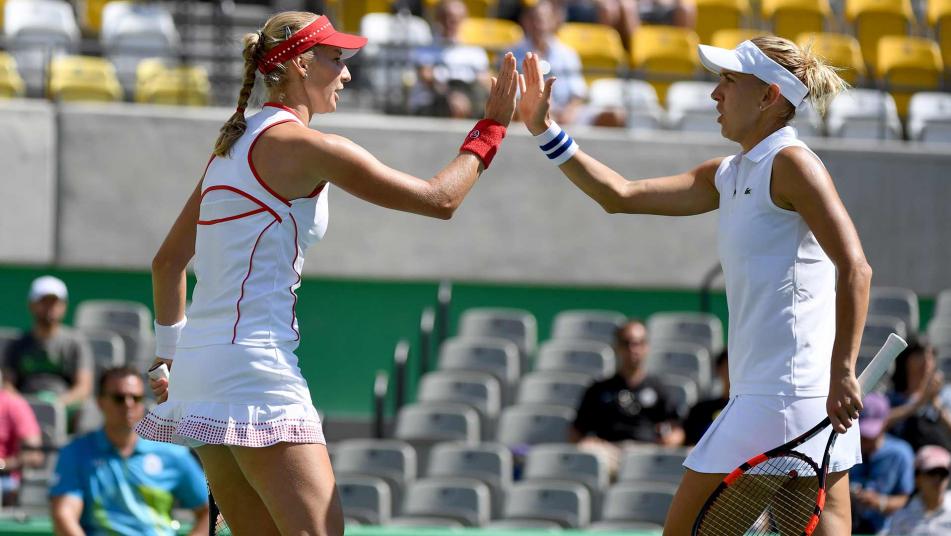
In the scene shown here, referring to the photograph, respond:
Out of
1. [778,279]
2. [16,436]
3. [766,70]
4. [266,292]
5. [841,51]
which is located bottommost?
[16,436]

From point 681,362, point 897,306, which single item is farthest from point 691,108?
point 681,362

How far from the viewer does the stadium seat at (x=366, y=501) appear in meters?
7.92

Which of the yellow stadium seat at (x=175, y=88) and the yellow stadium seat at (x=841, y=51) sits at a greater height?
the yellow stadium seat at (x=841, y=51)

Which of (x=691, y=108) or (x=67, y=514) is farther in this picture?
(x=691, y=108)

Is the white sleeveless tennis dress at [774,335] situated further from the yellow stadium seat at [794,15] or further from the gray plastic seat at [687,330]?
the yellow stadium seat at [794,15]

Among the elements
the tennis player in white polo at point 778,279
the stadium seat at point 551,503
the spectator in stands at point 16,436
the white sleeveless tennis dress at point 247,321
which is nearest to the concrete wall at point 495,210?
the spectator in stands at point 16,436

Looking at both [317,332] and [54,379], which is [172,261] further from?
[317,332]

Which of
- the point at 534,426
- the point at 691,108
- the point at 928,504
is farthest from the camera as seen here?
the point at 691,108

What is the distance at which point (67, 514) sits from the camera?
21.0ft

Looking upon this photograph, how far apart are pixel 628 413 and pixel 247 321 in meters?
5.57

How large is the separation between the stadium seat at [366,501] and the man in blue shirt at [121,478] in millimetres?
1583

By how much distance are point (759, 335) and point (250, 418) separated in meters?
1.27

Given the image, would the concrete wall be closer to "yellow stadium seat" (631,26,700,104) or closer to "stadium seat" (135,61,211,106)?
"stadium seat" (135,61,211,106)

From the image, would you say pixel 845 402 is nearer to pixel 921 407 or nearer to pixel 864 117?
pixel 921 407
